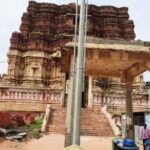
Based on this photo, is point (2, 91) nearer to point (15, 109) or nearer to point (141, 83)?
point (15, 109)

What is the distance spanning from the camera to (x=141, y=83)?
111 feet

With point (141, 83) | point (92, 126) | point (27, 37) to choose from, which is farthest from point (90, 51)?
point (27, 37)

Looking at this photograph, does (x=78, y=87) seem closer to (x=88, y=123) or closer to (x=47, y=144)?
(x=47, y=144)

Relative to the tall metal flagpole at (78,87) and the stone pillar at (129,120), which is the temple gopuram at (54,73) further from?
the tall metal flagpole at (78,87)

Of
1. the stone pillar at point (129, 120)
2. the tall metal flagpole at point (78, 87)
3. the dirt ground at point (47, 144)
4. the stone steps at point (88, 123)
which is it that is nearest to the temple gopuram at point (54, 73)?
the stone steps at point (88, 123)

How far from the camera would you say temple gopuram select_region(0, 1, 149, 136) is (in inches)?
1075

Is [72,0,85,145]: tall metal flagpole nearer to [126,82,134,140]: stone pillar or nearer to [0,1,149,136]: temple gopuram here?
[126,82,134,140]: stone pillar

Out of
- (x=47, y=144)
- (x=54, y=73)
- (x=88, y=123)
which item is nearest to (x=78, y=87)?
(x=47, y=144)

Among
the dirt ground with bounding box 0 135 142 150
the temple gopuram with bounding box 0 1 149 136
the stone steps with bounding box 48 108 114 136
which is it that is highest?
the temple gopuram with bounding box 0 1 149 136

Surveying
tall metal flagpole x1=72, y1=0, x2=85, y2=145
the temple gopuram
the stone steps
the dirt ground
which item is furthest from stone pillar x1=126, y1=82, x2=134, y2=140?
tall metal flagpole x1=72, y1=0, x2=85, y2=145

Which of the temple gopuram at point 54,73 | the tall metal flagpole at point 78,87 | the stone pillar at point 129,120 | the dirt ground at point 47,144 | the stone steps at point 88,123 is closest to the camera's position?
the tall metal flagpole at point 78,87

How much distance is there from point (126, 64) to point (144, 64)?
116 centimetres

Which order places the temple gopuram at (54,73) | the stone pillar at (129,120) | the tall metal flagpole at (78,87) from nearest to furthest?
1. the tall metal flagpole at (78,87)
2. the stone pillar at (129,120)
3. the temple gopuram at (54,73)

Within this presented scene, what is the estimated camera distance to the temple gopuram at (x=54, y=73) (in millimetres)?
27297
